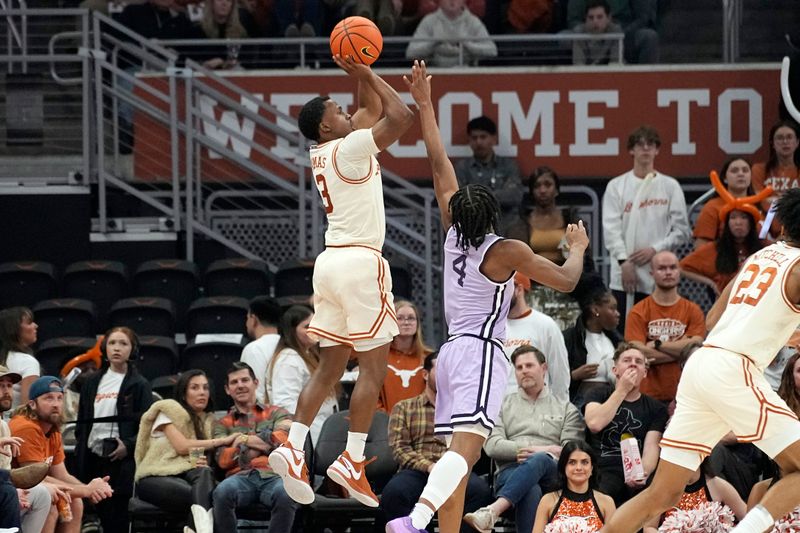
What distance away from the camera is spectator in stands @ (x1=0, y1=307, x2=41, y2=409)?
12469mm

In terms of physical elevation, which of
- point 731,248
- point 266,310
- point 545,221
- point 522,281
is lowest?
point 266,310

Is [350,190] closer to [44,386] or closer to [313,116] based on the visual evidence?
[313,116]

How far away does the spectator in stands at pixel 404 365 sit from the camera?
12.2 m

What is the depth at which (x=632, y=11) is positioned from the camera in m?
16.7

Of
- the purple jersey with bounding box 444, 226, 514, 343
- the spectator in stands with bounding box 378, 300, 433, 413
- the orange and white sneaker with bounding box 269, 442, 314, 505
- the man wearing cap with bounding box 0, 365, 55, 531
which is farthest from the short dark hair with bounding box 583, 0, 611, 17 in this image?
the orange and white sneaker with bounding box 269, 442, 314, 505

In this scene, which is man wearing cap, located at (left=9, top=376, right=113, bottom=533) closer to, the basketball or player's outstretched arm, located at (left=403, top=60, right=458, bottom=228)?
player's outstretched arm, located at (left=403, top=60, right=458, bottom=228)

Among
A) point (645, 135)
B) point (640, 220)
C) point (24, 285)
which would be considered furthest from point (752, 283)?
point (24, 285)

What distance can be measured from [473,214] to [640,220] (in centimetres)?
535

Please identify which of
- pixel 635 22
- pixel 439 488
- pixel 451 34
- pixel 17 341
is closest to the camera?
pixel 439 488

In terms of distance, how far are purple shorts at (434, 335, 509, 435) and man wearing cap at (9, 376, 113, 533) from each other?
3.23 m

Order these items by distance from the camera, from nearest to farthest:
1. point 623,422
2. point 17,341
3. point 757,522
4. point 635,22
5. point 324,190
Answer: point 757,522
point 324,190
point 623,422
point 17,341
point 635,22

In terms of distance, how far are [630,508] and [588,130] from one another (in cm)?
775

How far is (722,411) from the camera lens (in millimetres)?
8742

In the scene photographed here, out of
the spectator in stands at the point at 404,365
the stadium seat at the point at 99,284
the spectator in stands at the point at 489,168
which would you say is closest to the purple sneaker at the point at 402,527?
the spectator in stands at the point at 404,365
